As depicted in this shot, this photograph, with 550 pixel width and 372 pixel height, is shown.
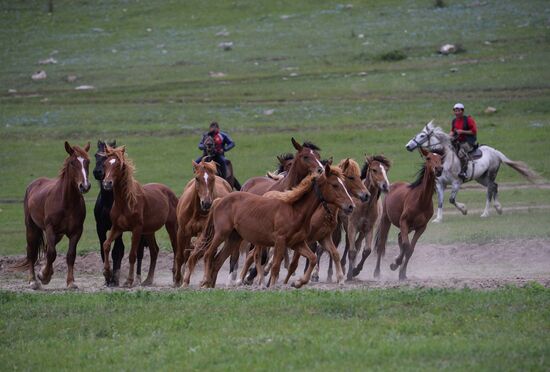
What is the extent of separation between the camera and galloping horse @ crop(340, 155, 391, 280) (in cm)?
1761

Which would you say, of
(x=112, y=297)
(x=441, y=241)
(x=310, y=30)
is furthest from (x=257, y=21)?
(x=112, y=297)

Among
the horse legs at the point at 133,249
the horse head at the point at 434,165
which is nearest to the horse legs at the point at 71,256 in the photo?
the horse legs at the point at 133,249

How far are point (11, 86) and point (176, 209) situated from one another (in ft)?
117

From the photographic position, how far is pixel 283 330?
1092 cm

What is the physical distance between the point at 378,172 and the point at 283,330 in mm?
7088

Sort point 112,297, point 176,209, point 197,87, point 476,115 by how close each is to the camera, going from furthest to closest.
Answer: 1. point 197,87
2. point 476,115
3. point 176,209
4. point 112,297

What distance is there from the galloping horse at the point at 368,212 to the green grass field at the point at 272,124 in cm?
284

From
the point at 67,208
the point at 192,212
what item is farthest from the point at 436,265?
the point at 67,208

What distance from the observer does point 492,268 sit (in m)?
18.4

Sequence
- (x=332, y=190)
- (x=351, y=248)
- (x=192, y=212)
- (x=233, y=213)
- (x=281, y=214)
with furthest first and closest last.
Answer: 1. (x=351, y=248)
2. (x=192, y=212)
3. (x=233, y=213)
4. (x=281, y=214)
5. (x=332, y=190)

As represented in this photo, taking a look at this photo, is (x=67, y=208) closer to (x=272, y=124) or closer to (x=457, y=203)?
(x=457, y=203)

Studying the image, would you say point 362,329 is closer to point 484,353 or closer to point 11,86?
point 484,353

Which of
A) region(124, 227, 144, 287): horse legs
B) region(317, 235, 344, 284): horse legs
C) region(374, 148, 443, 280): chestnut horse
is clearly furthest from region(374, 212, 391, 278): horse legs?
region(124, 227, 144, 287): horse legs

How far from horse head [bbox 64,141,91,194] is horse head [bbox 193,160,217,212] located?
1715 mm
